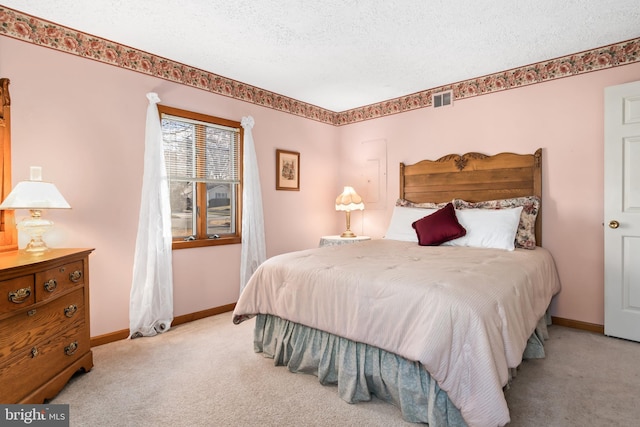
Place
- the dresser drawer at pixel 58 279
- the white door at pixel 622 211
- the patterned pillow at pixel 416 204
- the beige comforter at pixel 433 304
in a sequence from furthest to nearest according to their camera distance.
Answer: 1. the patterned pillow at pixel 416 204
2. the white door at pixel 622 211
3. the dresser drawer at pixel 58 279
4. the beige comforter at pixel 433 304

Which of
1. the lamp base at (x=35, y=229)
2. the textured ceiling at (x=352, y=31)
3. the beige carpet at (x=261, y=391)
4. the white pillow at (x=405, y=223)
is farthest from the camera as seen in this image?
the white pillow at (x=405, y=223)

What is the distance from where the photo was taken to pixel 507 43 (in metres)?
2.84

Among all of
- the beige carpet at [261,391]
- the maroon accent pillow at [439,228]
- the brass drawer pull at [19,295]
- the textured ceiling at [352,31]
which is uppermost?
the textured ceiling at [352,31]

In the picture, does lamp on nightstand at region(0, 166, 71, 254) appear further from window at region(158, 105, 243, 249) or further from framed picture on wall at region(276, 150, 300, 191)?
framed picture on wall at region(276, 150, 300, 191)

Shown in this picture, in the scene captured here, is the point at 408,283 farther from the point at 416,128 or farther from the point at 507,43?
the point at 416,128

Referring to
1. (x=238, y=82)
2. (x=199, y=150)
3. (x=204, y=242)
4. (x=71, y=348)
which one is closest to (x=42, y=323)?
(x=71, y=348)

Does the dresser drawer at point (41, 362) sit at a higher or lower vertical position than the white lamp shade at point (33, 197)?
lower

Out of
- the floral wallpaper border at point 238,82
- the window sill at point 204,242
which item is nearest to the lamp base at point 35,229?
the window sill at point 204,242

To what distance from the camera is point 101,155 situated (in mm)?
2783

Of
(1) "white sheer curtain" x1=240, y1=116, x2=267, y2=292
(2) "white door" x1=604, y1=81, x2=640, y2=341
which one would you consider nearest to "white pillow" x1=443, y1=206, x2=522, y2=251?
(2) "white door" x1=604, y1=81, x2=640, y2=341

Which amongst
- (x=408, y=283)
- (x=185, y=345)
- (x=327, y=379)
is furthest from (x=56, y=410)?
(x=408, y=283)

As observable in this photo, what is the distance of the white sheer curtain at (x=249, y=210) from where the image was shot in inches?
145

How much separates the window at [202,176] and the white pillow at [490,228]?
2.29 metres

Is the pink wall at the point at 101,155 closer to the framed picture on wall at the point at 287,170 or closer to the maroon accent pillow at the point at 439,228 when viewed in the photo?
the framed picture on wall at the point at 287,170
